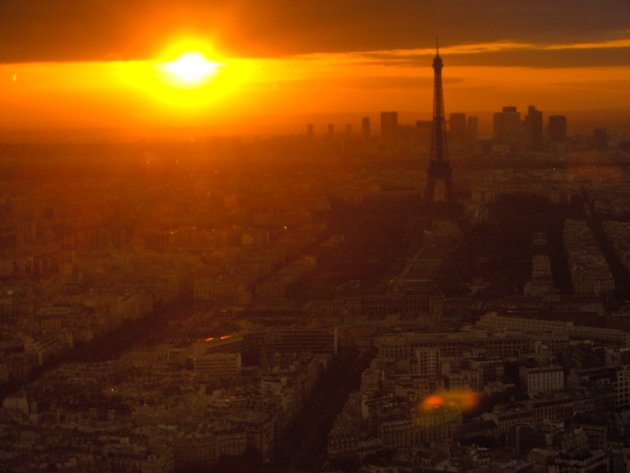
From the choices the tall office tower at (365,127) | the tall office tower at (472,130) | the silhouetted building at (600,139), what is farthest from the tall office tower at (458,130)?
the silhouetted building at (600,139)

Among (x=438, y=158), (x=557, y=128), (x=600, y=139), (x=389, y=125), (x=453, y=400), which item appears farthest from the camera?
(x=557, y=128)

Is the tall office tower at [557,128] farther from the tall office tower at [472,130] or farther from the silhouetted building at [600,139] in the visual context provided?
the tall office tower at [472,130]

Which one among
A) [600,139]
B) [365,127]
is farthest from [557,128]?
[365,127]

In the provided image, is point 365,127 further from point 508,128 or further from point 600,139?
point 600,139

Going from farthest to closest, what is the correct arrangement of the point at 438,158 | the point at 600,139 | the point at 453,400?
the point at 600,139 → the point at 438,158 → the point at 453,400

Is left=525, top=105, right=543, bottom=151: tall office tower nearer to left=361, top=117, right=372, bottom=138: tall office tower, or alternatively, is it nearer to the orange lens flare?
left=361, top=117, right=372, bottom=138: tall office tower

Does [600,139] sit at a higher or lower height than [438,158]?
higher
